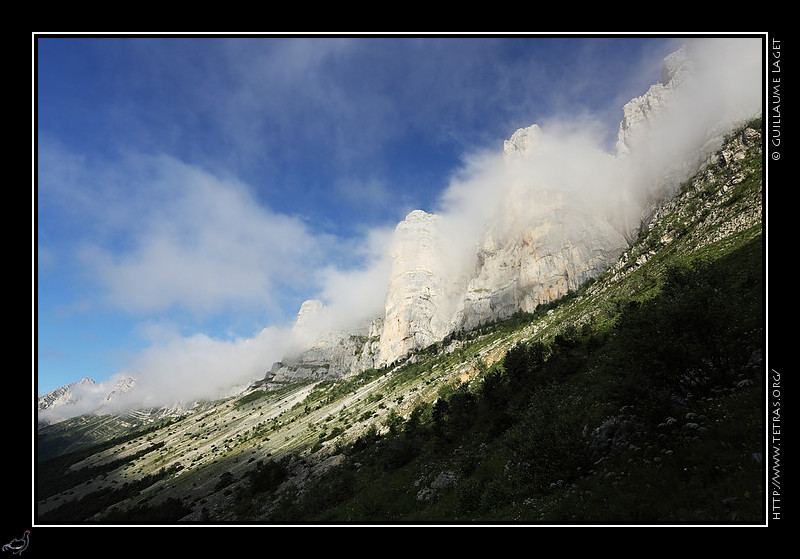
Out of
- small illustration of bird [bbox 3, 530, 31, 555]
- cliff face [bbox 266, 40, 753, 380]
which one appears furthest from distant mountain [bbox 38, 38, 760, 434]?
small illustration of bird [bbox 3, 530, 31, 555]

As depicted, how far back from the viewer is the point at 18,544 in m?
9.57

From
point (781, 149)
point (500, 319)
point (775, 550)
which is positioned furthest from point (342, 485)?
point (500, 319)

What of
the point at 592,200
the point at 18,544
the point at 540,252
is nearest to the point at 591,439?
the point at 18,544

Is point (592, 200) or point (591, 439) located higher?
point (592, 200)

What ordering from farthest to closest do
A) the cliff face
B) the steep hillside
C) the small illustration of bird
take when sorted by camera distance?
the cliff face
the steep hillside
the small illustration of bird

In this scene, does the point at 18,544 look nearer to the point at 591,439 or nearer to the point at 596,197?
the point at 591,439

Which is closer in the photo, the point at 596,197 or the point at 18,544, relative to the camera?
the point at 18,544

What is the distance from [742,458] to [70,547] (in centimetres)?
2059

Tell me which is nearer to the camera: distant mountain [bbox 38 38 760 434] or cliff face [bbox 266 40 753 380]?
distant mountain [bbox 38 38 760 434]

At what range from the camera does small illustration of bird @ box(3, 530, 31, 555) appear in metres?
9.47

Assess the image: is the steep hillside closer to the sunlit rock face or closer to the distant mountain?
the distant mountain

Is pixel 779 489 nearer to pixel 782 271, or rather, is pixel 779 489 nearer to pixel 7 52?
pixel 782 271

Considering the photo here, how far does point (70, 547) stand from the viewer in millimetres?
10078

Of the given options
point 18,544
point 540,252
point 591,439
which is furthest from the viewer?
point 540,252
